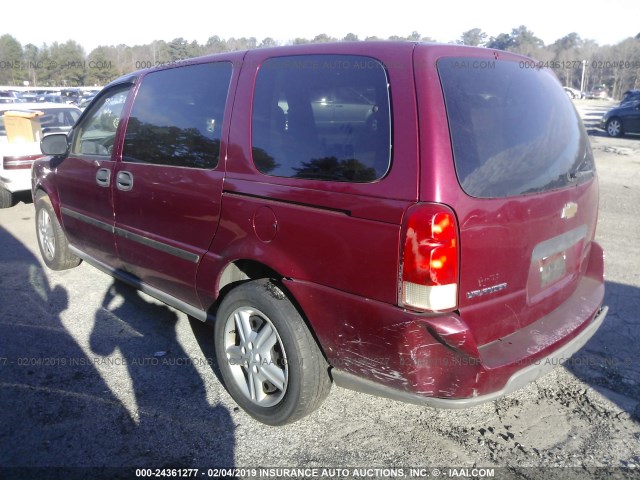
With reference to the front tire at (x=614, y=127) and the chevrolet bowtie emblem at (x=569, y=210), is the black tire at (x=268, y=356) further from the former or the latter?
the front tire at (x=614, y=127)

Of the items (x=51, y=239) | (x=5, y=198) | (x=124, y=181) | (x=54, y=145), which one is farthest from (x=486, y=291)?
(x=5, y=198)

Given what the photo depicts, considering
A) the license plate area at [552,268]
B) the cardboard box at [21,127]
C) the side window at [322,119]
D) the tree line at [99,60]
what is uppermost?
the tree line at [99,60]

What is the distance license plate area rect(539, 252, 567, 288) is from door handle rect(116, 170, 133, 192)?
2.68 m

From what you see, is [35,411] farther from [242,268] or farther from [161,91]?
[161,91]

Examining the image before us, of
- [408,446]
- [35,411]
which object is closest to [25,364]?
[35,411]

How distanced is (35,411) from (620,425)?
10.6 feet

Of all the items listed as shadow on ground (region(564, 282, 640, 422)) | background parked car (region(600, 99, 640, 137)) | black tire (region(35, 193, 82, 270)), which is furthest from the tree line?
shadow on ground (region(564, 282, 640, 422))

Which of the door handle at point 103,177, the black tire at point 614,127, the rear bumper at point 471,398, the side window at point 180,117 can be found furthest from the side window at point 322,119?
the black tire at point 614,127

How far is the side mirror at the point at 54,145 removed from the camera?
4527mm

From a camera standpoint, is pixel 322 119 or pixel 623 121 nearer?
pixel 322 119

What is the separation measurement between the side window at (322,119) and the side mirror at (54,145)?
98.1 inches

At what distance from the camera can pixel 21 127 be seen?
7789 mm

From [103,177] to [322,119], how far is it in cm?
217

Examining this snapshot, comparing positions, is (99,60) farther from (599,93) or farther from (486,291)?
(599,93)
